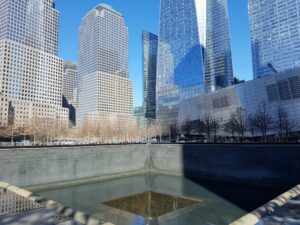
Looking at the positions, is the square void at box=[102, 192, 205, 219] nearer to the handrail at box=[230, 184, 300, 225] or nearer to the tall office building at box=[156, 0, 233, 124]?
the handrail at box=[230, 184, 300, 225]

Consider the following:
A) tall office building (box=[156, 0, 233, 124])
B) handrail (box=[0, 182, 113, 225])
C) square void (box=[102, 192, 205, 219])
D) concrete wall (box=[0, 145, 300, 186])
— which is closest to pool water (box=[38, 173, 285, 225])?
square void (box=[102, 192, 205, 219])

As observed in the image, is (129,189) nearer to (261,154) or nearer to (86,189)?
(86,189)

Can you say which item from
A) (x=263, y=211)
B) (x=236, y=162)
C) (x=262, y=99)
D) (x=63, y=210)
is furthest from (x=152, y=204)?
(x=262, y=99)

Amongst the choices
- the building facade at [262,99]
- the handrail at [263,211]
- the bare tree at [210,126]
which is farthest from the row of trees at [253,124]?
the handrail at [263,211]

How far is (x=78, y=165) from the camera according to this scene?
3550cm

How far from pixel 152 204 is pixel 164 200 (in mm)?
1874

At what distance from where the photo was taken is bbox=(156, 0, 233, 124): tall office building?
145 metres

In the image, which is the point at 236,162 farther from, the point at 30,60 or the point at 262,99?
the point at 30,60

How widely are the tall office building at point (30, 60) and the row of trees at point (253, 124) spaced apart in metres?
91.2

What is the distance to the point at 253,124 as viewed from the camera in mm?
73562

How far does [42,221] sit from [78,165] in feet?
95.9

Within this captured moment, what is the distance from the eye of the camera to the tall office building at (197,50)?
145 m

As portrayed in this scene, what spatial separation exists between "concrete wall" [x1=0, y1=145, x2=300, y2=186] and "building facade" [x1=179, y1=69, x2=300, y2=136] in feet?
175

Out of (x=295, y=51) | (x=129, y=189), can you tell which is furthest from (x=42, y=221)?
(x=295, y=51)
